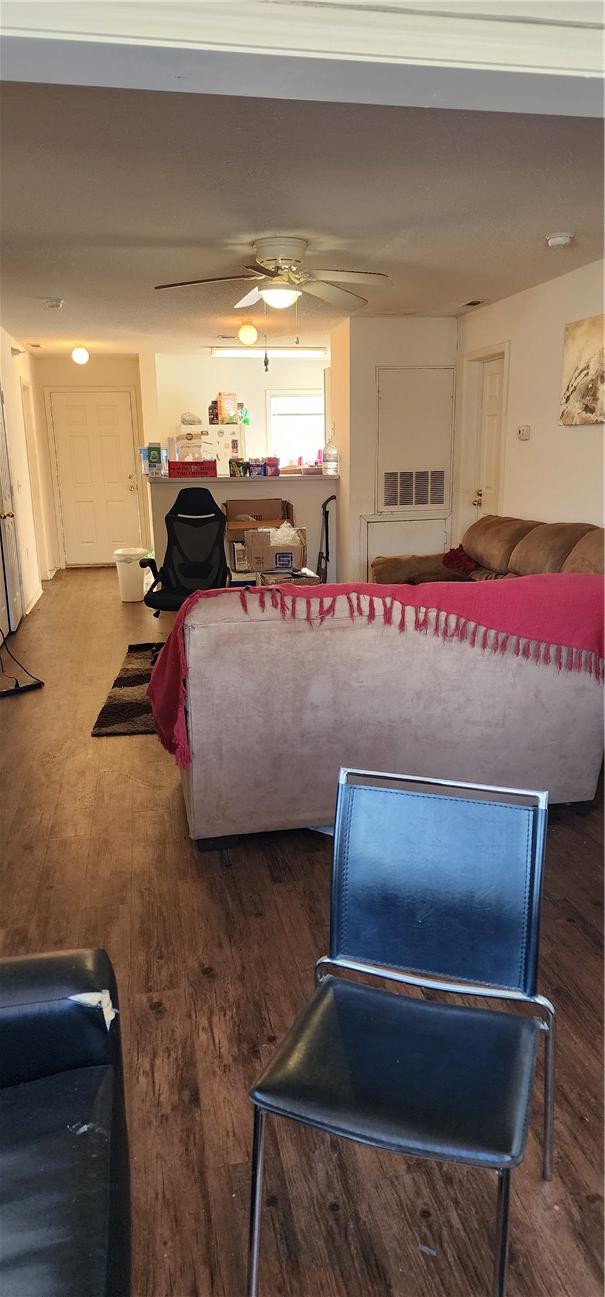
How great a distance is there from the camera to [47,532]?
28.2 feet

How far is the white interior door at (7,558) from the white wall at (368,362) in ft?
8.75

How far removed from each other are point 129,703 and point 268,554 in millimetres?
1571

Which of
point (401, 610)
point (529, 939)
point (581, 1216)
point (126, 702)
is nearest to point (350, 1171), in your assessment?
point (581, 1216)

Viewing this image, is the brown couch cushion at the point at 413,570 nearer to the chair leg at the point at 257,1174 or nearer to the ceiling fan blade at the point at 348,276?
the ceiling fan blade at the point at 348,276

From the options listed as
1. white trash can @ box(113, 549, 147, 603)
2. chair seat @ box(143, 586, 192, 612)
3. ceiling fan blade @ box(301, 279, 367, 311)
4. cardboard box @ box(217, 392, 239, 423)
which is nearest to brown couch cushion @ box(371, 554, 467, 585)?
chair seat @ box(143, 586, 192, 612)

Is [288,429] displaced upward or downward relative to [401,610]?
upward

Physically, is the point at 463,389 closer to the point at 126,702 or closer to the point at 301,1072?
the point at 126,702

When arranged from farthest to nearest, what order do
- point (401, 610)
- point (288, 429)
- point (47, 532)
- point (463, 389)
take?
point (288, 429), point (47, 532), point (463, 389), point (401, 610)

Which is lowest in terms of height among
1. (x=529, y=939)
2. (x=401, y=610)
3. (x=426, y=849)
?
(x=529, y=939)

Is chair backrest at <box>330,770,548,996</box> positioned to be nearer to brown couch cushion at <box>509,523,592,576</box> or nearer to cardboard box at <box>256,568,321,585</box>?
brown couch cushion at <box>509,523,592,576</box>

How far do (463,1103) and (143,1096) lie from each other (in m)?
0.86

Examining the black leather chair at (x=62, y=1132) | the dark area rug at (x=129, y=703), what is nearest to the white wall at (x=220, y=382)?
the dark area rug at (x=129, y=703)

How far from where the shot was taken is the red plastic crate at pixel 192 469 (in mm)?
6387

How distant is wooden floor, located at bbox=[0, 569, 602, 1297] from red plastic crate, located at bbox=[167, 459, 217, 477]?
3.44m
